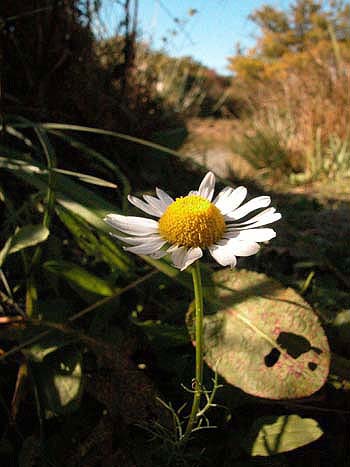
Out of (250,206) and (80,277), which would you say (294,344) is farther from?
(80,277)

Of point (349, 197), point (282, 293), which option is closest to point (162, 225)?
point (282, 293)

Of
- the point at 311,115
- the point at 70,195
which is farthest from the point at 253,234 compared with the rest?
the point at 311,115

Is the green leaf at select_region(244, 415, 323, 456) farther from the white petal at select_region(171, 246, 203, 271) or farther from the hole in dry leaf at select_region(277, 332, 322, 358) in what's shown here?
the white petal at select_region(171, 246, 203, 271)

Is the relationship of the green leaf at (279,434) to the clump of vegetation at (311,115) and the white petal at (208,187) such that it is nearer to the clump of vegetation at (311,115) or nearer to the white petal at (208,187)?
the white petal at (208,187)

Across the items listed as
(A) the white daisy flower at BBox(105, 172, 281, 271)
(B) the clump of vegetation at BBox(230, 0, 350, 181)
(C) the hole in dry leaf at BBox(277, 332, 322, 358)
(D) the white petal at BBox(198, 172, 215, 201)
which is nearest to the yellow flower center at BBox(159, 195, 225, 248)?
(A) the white daisy flower at BBox(105, 172, 281, 271)

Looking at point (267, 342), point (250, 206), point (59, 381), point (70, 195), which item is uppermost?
point (250, 206)

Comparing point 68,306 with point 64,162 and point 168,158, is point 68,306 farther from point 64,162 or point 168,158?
point 168,158
